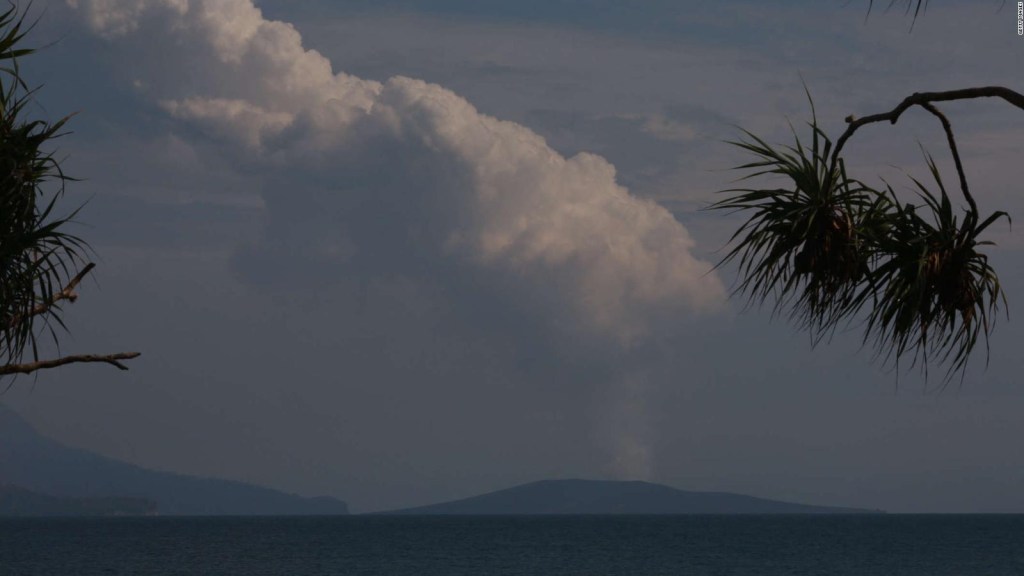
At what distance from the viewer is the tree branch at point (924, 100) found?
6293 mm

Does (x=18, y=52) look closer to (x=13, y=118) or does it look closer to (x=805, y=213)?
(x=13, y=118)

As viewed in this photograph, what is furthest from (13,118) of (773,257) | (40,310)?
(773,257)

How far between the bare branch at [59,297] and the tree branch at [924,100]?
15.1 feet

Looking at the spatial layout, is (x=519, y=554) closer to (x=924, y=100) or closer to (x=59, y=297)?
(x=59, y=297)

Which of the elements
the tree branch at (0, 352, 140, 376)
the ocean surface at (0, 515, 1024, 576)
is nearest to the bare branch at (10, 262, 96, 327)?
the tree branch at (0, 352, 140, 376)

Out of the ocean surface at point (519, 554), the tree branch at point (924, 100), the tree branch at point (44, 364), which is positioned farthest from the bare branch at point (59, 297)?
the ocean surface at point (519, 554)

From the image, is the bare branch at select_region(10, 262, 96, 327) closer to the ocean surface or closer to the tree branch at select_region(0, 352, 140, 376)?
the tree branch at select_region(0, 352, 140, 376)

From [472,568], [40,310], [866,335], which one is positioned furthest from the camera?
[472,568]

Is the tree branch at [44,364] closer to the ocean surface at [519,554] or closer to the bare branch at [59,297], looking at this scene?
the bare branch at [59,297]

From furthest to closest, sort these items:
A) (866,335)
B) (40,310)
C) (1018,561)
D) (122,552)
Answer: (122,552) < (1018,561) < (40,310) < (866,335)

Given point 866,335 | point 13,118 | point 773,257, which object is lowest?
point 866,335

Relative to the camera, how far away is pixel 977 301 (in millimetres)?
7430

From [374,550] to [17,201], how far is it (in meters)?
117

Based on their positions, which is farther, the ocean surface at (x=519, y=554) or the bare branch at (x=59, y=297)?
the ocean surface at (x=519, y=554)
